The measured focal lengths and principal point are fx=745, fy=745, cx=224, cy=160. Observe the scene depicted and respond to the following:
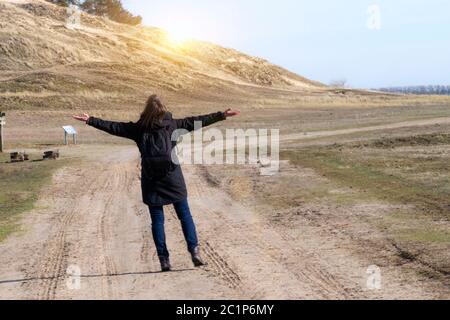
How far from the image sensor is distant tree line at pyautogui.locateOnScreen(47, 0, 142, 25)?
418 ft

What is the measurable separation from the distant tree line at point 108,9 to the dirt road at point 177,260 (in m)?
114

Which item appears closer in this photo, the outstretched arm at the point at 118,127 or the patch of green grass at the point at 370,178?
the outstretched arm at the point at 118,127

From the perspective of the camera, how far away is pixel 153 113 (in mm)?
8664

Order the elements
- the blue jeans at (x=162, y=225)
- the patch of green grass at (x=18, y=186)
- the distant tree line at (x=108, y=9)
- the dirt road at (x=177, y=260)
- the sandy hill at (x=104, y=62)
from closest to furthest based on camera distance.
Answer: the dirt road at (x=177, y=260), the blue jeans at (x=162, y=225), the patch of green grass at (x=18, y=186), the sandy hill at (x=104, y=62), the distant tree line at (x=108, y=9)

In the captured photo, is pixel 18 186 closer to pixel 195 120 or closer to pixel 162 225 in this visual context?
pixel 162 225

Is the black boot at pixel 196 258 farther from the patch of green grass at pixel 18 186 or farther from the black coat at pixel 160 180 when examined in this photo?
the patch of green grass at pixel 18 186

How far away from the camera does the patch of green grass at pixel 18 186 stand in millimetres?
14059

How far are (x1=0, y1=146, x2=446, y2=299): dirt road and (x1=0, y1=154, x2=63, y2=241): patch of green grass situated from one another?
1.22ft

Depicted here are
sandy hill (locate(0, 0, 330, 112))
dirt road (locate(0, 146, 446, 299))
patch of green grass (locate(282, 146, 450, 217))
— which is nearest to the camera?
dirt road (locate(0, 146, 446, 299))

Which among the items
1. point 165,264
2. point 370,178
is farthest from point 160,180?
point 370,178

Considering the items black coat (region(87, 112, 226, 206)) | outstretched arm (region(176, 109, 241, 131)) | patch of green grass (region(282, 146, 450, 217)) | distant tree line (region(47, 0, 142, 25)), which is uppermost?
distant tree line (region(47, 0, 142, 25))

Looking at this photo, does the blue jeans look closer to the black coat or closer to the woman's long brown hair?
the black coat

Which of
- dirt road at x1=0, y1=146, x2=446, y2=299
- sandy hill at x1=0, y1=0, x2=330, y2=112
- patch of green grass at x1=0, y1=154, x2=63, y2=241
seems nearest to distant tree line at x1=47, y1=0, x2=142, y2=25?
sandy hill at x1=0, y1=0, x2=330, y2=112

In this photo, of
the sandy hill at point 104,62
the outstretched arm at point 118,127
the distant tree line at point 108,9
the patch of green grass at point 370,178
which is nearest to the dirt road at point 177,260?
the outstretched arm at point 118,127
